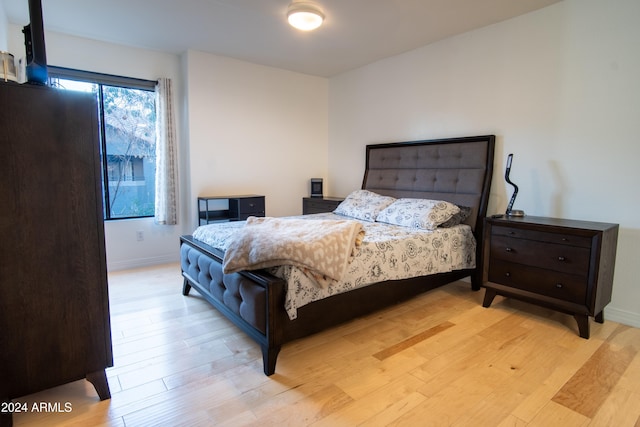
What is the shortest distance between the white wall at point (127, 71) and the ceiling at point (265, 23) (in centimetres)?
12

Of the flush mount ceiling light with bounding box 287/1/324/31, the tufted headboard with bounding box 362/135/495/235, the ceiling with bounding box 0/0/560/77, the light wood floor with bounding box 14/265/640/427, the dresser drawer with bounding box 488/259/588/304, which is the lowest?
the light wood floor with bounding box 14/265/640/427

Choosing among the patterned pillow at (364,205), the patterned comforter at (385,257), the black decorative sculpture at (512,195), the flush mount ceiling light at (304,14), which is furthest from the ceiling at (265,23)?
the patterned comforter at (385,257)

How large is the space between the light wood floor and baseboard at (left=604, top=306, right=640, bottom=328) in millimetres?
56

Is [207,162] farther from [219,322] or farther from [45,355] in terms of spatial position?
[45,355]

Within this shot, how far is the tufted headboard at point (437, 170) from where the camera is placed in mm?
3354

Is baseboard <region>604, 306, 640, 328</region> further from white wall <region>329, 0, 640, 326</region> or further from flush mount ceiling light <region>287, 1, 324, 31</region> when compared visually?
flush mount ceiling light <region>287, 1, 324, 31</region>

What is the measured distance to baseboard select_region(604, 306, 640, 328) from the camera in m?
2.59

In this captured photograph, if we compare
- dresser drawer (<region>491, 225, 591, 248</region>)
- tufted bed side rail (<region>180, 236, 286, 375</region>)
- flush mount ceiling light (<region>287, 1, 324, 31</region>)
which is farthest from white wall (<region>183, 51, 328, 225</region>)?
dresser drawer (<region>491, 225, 591, 248</region>)

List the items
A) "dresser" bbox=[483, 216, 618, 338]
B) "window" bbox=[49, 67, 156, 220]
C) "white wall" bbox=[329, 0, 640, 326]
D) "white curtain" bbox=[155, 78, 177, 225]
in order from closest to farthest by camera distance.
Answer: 1. "dresser" bbox=[483, 216, 618, 338]
2. "white wall" bbox=[329, 0, 640, 326]
3. "window" bbox=[49, 67, 156, 220]
4. "white curtain" bbox=[155, 78, 177, 225]

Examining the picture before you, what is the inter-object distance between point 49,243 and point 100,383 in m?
0.76

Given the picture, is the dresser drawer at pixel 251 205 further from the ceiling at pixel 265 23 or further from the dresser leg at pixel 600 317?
the dresser leg at pixel 600 317

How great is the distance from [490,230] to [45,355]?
3.10m

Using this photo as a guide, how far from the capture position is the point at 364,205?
3764 millimetres

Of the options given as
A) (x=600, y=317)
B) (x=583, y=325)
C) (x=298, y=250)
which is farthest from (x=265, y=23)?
(x=600, y=317)
